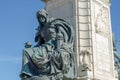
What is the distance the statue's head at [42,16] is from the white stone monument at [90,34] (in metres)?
0.73

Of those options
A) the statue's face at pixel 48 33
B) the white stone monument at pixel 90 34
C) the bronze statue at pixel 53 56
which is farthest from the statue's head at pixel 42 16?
the white stone monument at pixel 90 34

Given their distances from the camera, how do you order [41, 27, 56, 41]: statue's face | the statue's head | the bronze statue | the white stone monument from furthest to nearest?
the statue's head < [41, 27, 56, 41]: statue's face < the white stone monument < the bronze statue

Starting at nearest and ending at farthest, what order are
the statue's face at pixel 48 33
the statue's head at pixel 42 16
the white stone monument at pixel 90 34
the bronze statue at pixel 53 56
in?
1. the bronze statue at pixel 53 56
2. the white stone monument at pixel 90 34
3. the statue's face at pixel 48 33
4. the statue's head at pixel 42 16

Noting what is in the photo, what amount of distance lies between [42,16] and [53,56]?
1499mm

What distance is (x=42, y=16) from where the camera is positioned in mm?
10555

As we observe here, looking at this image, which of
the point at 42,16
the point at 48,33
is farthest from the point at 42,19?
the point at 48,33

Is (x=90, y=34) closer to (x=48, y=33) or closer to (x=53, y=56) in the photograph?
(x=48, y=33)

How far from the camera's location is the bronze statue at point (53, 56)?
963cm

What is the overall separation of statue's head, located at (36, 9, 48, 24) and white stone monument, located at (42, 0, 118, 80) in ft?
2.41

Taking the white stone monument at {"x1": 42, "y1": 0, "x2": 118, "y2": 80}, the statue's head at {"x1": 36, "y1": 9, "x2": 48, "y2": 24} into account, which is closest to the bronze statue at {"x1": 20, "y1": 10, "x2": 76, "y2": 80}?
the statue's head at {"x1": 36, "y1": 9, "x2": 48, "y2": 24}

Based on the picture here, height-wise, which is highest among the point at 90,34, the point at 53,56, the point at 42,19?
the point at 42,19

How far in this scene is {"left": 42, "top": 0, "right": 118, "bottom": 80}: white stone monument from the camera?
402 inches

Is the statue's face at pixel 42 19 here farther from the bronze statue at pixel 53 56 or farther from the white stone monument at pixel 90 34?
the white stone monument at pixel 90 34

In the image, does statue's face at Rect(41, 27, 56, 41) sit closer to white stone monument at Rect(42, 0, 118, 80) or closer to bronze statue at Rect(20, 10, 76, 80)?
bronze statue at Rect(20, 10, 76, 80)
